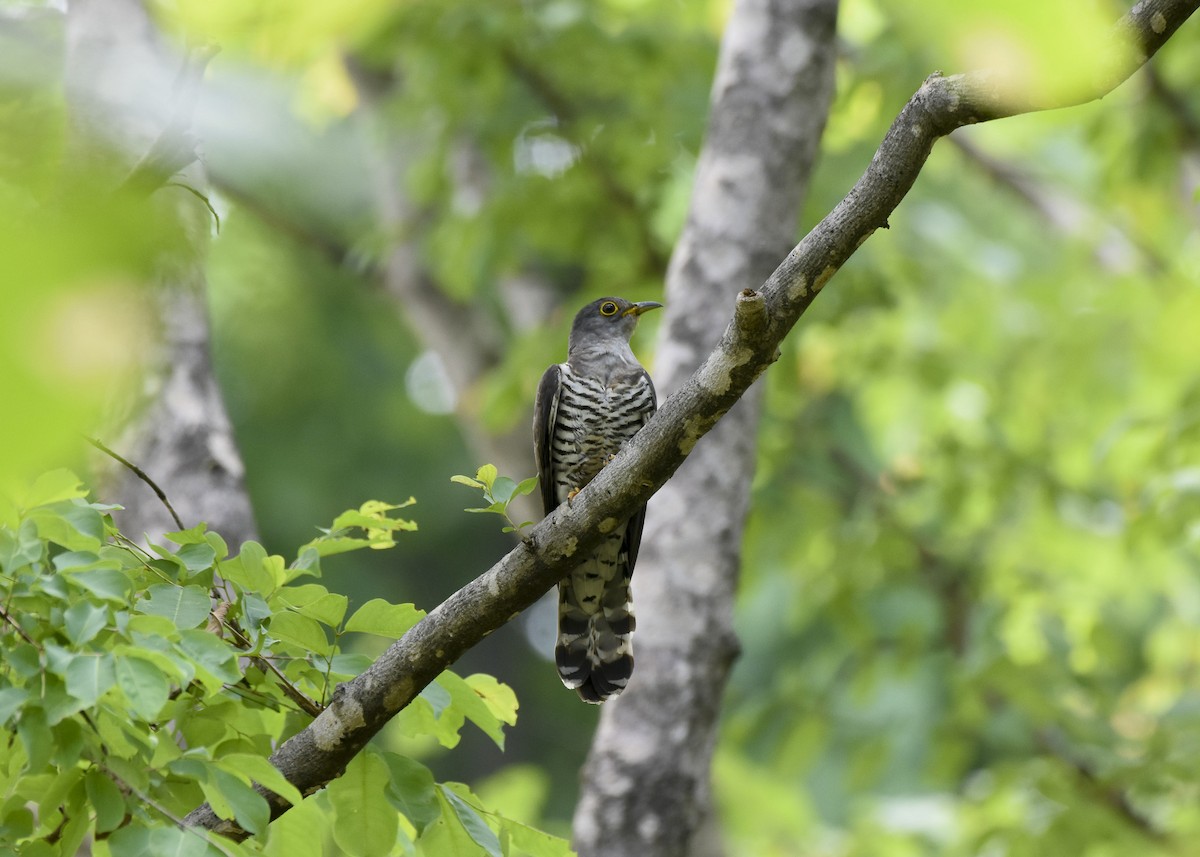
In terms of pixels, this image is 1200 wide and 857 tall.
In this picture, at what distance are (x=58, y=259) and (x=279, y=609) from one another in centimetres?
212

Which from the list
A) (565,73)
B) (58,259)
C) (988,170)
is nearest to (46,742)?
(58,259)

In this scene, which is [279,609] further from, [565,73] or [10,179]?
[565,73]

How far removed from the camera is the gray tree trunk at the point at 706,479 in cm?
383

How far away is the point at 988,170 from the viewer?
327 inches

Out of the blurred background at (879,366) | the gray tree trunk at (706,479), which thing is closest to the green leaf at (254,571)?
the blurred background at (879,366)

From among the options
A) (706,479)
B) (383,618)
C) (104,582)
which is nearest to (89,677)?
(104,582)

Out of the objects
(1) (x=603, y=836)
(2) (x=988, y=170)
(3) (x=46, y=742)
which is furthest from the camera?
(2) (x=988, y=170)

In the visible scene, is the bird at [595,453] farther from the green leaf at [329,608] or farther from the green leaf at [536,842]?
the green leaf at [329,608]

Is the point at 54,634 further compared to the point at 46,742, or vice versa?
the point at 54,634

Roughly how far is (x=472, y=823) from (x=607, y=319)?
2.90 metres

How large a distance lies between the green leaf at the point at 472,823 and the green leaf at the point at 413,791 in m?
0.03

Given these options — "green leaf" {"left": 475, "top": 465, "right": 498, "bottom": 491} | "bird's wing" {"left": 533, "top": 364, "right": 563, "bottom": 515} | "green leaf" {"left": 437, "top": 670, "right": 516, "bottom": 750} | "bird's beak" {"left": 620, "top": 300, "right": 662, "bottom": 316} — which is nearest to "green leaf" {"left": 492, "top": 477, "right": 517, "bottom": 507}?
"green leaf" {"left": 475, "top": 465, "right": 498, "bottom": 491}

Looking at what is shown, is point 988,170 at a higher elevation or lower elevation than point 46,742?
higher

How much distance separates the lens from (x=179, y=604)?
6.94 ft
